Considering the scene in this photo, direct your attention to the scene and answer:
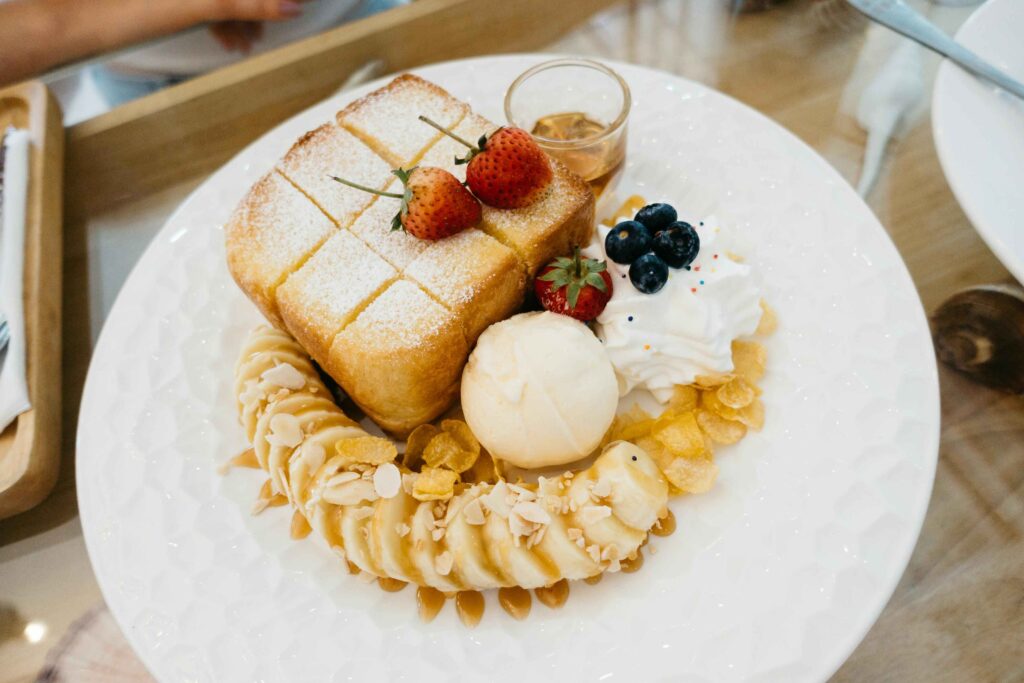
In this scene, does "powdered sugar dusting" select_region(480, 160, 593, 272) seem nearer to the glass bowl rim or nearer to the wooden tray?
the glass bowl rim

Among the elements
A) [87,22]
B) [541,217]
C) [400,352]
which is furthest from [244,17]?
[400,352]

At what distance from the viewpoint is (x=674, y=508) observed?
1292 millimetres

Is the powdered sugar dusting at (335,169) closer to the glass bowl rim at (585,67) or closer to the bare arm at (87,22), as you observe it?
the glass bowl rim at (585,67)

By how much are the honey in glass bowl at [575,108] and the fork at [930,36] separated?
23.8 inches

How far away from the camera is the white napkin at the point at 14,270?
1378 mm

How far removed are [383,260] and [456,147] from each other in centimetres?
31

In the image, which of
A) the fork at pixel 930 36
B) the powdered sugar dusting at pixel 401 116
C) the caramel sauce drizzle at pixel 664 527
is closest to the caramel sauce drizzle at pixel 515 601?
the caramel sauce drizzle at pixel 664 527

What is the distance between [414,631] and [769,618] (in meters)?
0.58

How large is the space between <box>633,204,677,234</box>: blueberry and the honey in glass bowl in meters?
0.23

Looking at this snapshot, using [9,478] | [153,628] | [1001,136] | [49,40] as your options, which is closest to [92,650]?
[153,628]

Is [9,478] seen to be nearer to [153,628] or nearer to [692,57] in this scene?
[153,628]

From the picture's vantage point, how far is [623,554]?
1.16 m

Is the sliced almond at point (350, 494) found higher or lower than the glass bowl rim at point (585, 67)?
lower

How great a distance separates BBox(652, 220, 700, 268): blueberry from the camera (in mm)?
1326
